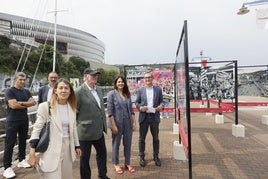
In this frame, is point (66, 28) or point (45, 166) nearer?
point (45, 166)

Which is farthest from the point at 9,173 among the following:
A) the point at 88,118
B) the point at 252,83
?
the point at 252,83

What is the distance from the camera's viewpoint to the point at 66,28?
298 ft

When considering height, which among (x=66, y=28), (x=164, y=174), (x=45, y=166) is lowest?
(x=164, y=174)

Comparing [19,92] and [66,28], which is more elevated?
[66,28]

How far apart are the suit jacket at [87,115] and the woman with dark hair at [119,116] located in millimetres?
585

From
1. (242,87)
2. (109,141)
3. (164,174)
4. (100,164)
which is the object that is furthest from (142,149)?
(242,87)

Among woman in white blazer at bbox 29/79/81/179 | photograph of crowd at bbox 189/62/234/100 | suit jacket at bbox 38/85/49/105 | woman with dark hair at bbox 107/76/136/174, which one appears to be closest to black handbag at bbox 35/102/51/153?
woman in white blazer at bbox 29/79/81/179

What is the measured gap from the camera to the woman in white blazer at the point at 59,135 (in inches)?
102

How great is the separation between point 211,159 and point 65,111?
3309 mm

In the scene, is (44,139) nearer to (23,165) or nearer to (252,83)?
(23,165)

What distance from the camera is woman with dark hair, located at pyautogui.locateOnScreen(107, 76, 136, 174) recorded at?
13.7 feet

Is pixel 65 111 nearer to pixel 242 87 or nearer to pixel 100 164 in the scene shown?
pixel 100 164

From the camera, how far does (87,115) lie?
11.5ft

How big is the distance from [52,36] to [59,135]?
82210mm
